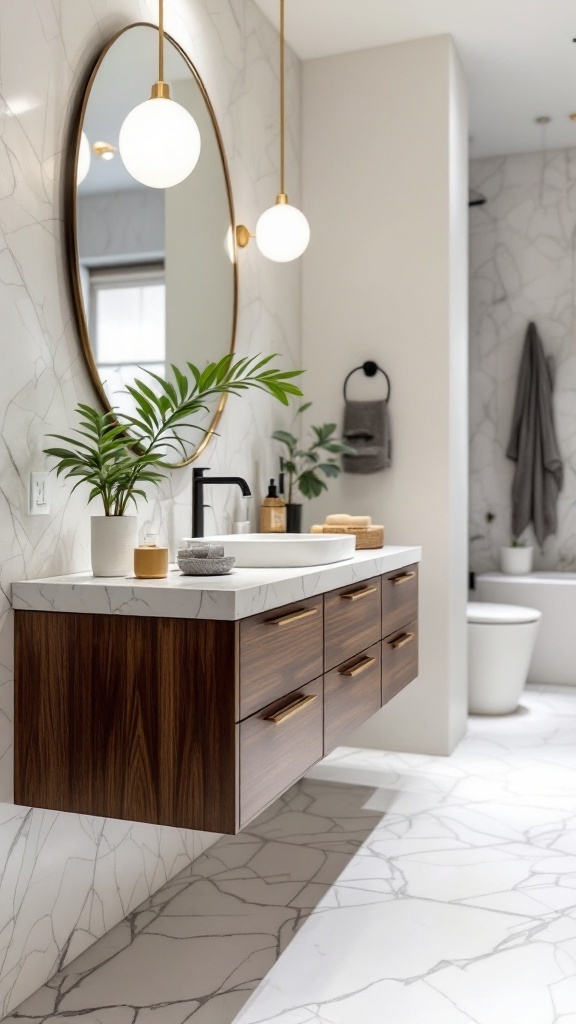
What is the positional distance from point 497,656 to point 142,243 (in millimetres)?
2412

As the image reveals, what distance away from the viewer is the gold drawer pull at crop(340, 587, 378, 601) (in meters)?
2.12

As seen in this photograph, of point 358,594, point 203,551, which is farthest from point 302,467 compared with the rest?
point 203,551

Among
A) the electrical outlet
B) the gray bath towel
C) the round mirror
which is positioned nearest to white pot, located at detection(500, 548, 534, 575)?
the gray bath towel

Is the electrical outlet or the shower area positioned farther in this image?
the shower area

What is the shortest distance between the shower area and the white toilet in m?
0.60

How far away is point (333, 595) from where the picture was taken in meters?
2.03

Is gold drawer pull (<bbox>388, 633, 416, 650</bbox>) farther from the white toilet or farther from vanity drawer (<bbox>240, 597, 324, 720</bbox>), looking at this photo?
the white toilet

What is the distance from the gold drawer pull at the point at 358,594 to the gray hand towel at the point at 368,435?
3.25ft

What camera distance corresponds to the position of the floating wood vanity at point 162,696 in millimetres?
1543

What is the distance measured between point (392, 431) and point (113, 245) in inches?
61.6

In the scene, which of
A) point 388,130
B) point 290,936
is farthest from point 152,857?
point 388,130

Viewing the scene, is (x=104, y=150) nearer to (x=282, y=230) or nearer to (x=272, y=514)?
(x=282, y=230)

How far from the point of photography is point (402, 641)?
2.67 meters

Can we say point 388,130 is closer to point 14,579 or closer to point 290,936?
point 14,579
